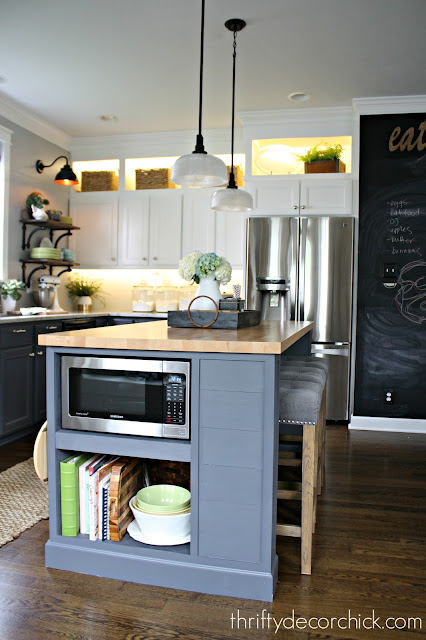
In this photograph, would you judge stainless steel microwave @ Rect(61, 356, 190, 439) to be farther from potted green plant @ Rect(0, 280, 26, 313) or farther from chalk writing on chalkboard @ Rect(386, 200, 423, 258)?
chalk writing on chalkboard @ Rect(386, 200, 423, 258)

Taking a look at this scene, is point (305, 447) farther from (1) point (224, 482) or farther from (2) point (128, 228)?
(2) point (128, 228)

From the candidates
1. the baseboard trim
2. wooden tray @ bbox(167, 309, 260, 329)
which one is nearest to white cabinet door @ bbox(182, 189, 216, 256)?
the baseboard trim

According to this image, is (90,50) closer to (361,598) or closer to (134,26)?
(134,26)

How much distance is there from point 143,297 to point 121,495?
371cm

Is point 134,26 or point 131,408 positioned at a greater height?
point 134,26

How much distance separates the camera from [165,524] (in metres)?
1.92

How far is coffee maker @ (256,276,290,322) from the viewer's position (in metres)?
4.65

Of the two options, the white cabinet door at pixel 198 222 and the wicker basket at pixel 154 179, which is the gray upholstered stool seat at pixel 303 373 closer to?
the white cabinet door at pixel 198 222

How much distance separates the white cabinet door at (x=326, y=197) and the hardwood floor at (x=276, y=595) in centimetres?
281

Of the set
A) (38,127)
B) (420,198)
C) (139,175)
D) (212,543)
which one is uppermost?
(38,127)

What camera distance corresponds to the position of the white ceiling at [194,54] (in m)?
3.12

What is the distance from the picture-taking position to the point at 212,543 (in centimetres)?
185

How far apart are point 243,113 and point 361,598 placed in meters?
4.20

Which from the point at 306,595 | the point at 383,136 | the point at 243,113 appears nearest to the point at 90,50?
the point at 243,113
